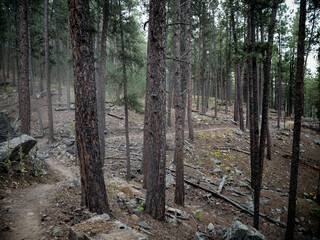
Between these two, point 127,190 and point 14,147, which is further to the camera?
point 127,190

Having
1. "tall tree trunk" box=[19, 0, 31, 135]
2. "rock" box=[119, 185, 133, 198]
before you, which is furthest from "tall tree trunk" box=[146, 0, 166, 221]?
"tall tree trunk" box=[19, 0, 31, 135]

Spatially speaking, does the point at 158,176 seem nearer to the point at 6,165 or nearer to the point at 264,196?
the point at 6,165

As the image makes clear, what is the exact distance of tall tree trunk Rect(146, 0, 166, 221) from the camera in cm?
496

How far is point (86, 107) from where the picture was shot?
418cm

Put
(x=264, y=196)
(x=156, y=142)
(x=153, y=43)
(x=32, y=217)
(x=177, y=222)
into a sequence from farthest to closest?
(x=264, y=196) < (x=177, y=222) < (x=156, y=142) < (x=153, y=43) < (x=32, y=217)

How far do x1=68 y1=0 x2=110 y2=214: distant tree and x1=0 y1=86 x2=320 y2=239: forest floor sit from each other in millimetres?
573

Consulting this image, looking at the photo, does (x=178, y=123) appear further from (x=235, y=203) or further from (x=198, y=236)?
(x=235, y=203)

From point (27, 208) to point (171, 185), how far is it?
6740 millimetres

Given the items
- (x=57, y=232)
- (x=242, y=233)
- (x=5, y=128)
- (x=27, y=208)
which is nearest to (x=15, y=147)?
(x=5, y=128)

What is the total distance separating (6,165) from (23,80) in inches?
235

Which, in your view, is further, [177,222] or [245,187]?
[245,187]

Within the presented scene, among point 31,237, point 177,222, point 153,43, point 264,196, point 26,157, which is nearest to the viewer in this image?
point 31,237

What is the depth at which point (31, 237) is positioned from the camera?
3.36 metres

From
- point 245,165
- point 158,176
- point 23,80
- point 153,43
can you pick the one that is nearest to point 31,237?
point 158,176
